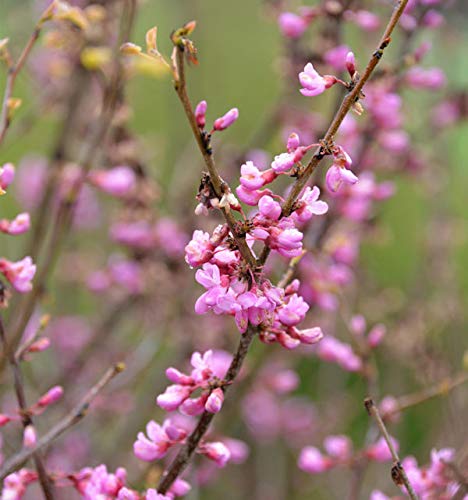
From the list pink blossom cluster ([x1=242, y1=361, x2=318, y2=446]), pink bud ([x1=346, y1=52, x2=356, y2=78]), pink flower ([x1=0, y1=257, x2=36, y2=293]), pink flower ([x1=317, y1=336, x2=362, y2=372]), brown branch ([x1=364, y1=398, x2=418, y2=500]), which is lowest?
pink blossom cluster ([x1=242, y1=361, x2=318, y2=446])

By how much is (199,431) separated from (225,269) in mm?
203

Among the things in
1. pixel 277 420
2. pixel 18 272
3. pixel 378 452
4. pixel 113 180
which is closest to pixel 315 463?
pixel 378 452

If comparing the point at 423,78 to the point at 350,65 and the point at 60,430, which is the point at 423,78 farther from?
the point at 60,430

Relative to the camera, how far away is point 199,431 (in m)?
0.81

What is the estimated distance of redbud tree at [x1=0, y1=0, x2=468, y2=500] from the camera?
77cm

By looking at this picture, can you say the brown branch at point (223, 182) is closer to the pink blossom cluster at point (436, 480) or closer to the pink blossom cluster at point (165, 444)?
the pink blossom cluster at point (165, 444)

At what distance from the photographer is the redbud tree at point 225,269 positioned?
774 mm

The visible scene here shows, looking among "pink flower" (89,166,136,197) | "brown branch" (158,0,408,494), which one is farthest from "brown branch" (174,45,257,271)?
"pink flower" (89,166,136,197)

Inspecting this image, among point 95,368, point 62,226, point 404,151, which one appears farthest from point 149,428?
point 95,368

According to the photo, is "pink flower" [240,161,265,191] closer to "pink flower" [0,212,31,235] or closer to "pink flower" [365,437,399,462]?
"pink flower" [0,212,31,235]

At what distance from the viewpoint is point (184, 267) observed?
1961mm

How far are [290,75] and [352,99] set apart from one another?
3.41 feet

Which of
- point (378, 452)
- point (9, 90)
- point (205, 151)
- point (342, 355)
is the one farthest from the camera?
point (342, 355)

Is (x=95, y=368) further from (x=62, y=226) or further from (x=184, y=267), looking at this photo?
(x=62, y=226)
